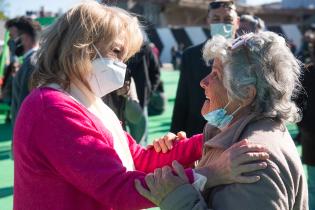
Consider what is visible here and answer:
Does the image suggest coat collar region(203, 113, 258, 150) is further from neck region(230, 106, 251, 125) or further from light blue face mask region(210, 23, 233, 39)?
light blue face mask region(210, 23, 233, 39)

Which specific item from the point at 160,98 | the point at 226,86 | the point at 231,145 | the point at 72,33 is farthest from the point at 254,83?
the point at 160,98

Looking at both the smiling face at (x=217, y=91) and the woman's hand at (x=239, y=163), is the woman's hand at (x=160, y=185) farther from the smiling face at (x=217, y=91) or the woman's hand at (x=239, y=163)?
the smiling face at (x=217, y=91)

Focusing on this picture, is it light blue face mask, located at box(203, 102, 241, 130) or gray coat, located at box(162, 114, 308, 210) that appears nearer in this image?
gray coat, located at box(162, 114, 308, 210)

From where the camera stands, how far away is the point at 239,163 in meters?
1.83

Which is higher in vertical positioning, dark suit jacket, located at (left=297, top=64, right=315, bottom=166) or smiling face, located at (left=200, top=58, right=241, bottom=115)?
smiling face, located at (left=200, top=58, right=241, bottom=115)

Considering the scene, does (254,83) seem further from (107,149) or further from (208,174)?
(107,149)

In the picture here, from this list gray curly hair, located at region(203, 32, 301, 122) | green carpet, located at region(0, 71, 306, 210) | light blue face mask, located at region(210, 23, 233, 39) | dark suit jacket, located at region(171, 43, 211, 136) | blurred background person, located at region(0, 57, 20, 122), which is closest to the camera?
gray curly hair, located at region(203, 32, 301, 122)

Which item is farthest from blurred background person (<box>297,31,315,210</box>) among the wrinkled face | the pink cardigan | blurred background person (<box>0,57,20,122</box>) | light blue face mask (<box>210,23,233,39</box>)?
blurred background person (<box>0,57,20,122</box>)

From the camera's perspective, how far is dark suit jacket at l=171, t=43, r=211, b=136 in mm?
4176

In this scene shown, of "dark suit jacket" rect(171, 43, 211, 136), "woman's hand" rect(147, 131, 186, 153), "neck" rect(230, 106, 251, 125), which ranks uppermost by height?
"neck" rect(230, 106, 251, 125)

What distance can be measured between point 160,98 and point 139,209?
8757 mm

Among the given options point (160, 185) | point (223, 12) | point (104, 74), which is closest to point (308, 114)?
point (223, 12)

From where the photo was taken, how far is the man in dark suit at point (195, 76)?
4184 mm

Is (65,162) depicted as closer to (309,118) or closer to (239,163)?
(239,163)
